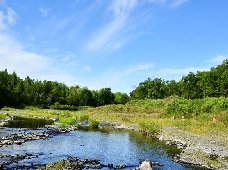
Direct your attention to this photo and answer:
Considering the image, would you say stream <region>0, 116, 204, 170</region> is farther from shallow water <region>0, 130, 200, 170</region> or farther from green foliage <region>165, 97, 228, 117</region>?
green foliage <region>165, 97, 228, 117</region>

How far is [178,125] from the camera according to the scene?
8369 cm

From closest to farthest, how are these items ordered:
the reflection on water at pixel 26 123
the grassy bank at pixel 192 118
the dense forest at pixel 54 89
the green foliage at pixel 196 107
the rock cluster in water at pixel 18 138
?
the rock cluster in water at pixel 18 138, the grassy bank at pixel 192 118, the reflection on water at pixel 26 123, the green foliage at pixel 196 107, the dense forest at pixel 54 89

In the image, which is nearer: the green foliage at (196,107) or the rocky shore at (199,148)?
the rocky shore at (199,148)

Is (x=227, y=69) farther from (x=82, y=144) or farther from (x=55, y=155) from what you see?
(x=55, y=155)

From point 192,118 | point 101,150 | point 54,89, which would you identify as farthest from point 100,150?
point 54,89

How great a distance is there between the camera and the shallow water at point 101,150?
4341cm

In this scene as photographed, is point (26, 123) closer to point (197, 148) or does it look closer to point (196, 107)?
point (196, 107)

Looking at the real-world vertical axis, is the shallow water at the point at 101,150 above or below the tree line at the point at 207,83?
below

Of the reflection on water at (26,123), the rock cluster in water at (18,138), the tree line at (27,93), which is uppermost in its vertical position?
the tree line at (27,93)

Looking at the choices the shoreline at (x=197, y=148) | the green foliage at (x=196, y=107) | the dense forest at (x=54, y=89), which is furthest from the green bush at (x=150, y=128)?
the dense forest at (x=54, y=89)

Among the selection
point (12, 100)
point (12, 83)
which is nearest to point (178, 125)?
point (12, 100)

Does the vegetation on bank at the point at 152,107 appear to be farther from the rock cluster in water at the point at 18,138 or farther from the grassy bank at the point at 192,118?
the rock cluster in water at the point at 18,138

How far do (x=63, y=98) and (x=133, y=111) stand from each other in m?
72.2

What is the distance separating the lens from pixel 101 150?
168ft
